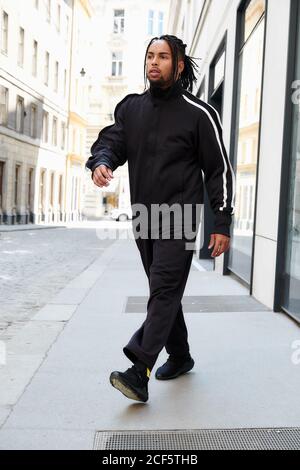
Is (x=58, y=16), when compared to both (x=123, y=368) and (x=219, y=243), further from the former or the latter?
(x=219, y=243)

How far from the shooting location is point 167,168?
3.24 m

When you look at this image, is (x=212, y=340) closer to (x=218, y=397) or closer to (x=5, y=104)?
(x=218, y=397)

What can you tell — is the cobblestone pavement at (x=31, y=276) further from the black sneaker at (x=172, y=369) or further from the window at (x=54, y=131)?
the window at (x=54, y=131)

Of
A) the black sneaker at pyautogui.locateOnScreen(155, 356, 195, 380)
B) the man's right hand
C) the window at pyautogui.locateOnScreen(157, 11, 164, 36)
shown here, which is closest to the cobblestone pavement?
the black sneaker at pyautogui.locateOnScreen(155, 356, 195, 380)

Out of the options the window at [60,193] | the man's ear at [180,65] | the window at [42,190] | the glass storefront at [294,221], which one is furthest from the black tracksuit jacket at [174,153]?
the window at [60,193]

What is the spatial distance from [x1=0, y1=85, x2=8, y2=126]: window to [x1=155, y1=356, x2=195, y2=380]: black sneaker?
91.4ft

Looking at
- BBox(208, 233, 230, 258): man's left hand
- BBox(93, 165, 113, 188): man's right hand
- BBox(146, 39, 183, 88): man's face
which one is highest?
BBox(146, 39, 183, 88): man's face

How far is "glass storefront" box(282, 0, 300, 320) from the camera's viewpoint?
549cm

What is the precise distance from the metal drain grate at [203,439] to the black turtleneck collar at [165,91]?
175 centimetres

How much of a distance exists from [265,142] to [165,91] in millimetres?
3457

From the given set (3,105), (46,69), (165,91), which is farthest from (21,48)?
(165,91)

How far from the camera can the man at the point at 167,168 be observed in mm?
3205

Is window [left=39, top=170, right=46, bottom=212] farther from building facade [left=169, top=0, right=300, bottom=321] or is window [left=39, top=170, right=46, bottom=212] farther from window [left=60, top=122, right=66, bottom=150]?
building facade [left=169, top=0, right=300, bottom=321]

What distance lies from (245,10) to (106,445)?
7401mm
